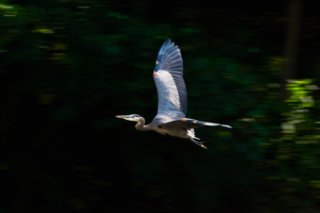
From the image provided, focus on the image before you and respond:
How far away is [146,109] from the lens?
568cm

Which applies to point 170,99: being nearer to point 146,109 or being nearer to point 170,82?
point 170,82

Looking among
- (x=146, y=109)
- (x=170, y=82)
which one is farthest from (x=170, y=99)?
(x=146, y=109)

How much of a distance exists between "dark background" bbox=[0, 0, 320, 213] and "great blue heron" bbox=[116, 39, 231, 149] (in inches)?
11.2

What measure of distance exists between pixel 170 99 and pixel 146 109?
2.06 ft

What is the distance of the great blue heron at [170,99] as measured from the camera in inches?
187

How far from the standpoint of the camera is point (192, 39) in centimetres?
588

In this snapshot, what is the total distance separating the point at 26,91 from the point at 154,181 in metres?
1.18

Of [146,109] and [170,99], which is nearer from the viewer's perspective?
[170,99]

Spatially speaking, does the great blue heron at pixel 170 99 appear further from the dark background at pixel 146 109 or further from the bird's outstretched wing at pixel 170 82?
the dark background at pixel 146 109

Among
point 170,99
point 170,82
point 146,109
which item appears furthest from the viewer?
point 146,109

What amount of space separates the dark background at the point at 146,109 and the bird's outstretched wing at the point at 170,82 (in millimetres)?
270

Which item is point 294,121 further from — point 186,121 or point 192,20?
point 186,121

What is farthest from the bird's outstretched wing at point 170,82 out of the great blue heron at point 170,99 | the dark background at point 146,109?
the dark background at point 146,109

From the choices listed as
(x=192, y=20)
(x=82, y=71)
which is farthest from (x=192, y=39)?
(x=82, y=71)
